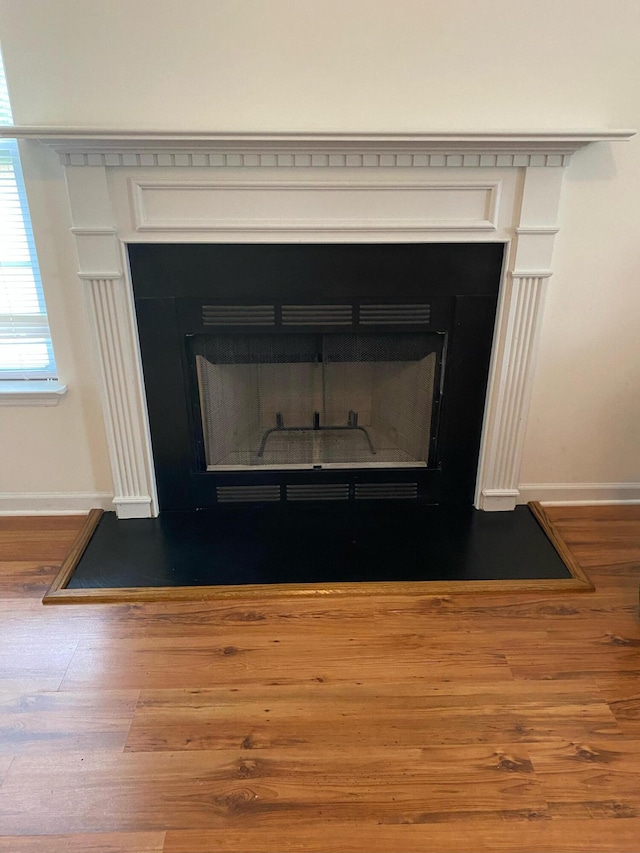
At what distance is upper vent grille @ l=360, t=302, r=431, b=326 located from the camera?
2.08m

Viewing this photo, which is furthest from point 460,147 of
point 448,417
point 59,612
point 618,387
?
point 59,612

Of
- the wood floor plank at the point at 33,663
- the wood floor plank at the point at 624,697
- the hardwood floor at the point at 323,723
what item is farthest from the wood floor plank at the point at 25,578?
the wood floor plank at the point at 624,697

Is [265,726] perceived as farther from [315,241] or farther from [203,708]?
[315,241]

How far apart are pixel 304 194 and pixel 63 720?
1.70 meters

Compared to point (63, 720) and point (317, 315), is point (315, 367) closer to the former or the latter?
point (317, 315)

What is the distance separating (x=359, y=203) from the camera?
1912mm

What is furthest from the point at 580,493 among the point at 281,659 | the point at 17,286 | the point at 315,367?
the point at 17,286

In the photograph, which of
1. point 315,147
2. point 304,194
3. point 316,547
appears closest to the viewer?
point 315,147

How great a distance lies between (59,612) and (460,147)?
1964mm

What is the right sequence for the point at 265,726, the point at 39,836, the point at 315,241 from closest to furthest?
the point at 39,836 < the point at 265,726 < the point at 315,241

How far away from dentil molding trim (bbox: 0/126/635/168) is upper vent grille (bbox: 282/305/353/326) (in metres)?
0.47

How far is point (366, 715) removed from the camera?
1.52 metres

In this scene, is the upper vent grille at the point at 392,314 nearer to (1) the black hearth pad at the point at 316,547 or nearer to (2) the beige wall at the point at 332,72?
(2) the beige wall at the point at 332,72

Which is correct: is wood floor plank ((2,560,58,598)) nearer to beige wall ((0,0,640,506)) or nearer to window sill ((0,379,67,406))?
window sill ((0,379,67,406))
